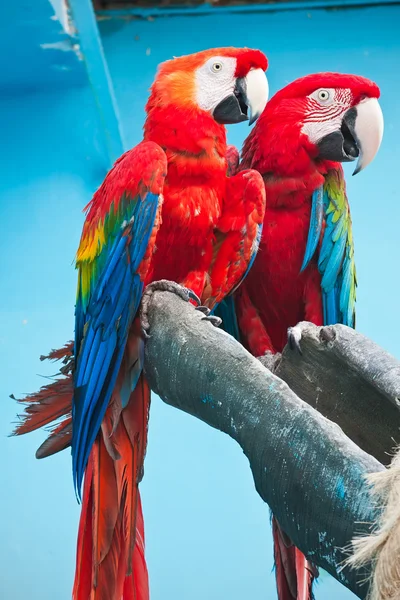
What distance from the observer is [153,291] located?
1.38 m

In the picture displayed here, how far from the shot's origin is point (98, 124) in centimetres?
234

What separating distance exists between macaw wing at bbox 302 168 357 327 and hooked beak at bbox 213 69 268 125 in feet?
0.75

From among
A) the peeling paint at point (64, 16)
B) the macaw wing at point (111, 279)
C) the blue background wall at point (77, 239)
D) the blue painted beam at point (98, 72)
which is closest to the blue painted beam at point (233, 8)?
the blue background wall at point (77, 239)

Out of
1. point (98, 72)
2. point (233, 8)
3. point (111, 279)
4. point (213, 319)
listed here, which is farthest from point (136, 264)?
point (233, 8)

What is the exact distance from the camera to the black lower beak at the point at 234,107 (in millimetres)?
1529

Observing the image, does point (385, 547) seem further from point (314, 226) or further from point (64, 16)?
point (64, 16)

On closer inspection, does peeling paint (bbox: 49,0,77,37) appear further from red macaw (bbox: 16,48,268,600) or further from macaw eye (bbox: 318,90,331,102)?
macaw eye (bbox: 318,90,331,102)

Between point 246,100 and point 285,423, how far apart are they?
31.2 inches

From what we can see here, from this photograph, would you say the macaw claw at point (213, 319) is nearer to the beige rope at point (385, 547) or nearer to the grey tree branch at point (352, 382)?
the grey tree branch at point (352, 382)

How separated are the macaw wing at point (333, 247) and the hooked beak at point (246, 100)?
0.75 ft

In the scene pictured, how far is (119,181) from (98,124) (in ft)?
3.09

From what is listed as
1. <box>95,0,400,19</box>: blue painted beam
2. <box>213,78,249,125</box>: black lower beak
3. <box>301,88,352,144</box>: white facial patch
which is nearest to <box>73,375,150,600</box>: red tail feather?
<box>213,78,249,125</box>: black lower beak

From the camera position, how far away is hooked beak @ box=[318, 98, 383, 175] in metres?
1.60

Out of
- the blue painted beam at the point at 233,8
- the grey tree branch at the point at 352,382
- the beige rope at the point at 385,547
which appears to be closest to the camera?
the beige rope at the point at 385,547
